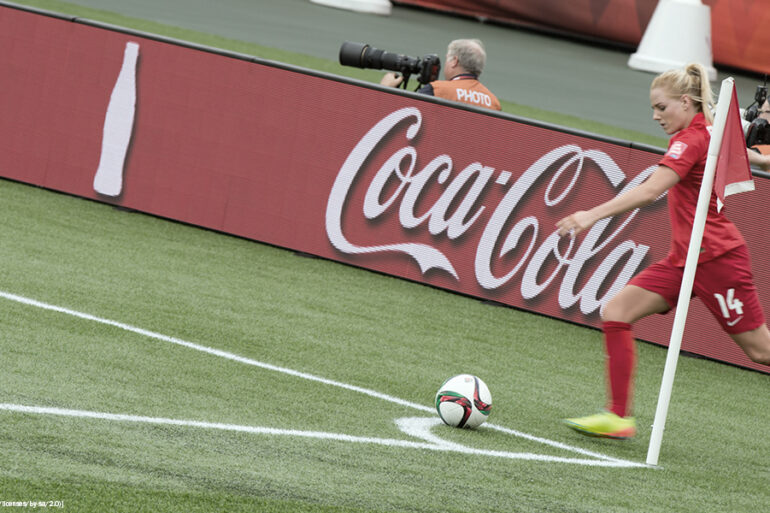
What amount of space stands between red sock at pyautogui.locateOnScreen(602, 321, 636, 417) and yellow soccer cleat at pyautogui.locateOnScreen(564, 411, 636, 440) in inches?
2.7

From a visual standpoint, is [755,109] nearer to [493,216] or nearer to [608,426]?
[493,216]

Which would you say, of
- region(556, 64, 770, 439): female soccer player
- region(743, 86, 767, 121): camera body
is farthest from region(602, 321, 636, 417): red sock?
region(743, 86, 767, 121): camera body

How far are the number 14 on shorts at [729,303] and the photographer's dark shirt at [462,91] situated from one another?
188 inches

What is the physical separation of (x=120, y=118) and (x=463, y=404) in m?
6.17

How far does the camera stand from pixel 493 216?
10.4 meters

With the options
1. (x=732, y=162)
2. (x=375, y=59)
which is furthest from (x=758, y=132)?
(x=375, y=59)

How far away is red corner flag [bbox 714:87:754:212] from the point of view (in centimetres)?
623

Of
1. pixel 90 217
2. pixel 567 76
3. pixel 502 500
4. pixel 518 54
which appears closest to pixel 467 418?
pixel 502 500

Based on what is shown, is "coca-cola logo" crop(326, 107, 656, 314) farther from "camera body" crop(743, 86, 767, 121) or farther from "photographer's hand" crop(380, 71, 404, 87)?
"camera body" crop(743, 86, 767, 121)

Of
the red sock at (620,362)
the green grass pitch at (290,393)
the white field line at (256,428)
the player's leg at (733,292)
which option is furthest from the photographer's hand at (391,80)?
the player's leg at (733,292)

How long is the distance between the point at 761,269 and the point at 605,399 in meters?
2.32

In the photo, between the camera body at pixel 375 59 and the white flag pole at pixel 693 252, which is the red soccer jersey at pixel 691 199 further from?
the camera body at pixel 375 59

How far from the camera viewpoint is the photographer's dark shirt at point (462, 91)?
11070mm

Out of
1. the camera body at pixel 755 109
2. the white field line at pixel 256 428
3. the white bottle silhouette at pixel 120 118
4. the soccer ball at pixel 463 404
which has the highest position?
the camera body at pixel 755 109
